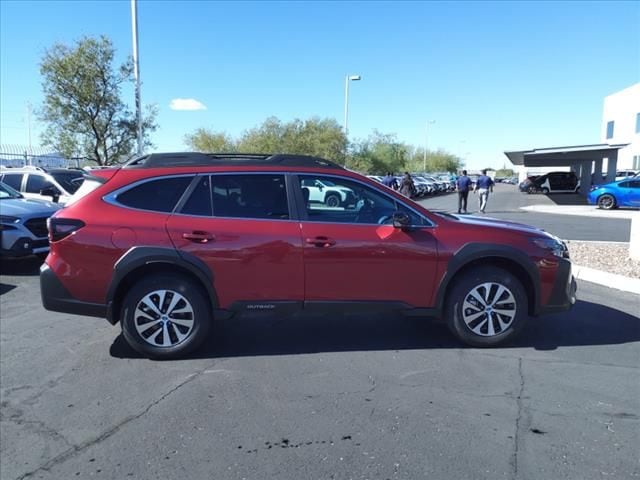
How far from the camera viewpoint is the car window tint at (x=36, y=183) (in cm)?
1181

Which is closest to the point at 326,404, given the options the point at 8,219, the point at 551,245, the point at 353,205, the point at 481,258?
the point at 353,205

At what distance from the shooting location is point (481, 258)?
450 centimetres

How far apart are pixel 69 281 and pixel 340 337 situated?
258cm

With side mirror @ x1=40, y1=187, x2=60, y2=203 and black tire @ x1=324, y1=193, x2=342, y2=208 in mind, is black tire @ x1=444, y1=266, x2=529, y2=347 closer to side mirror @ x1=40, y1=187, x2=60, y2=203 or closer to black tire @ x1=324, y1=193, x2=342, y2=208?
black tire @ x1=324, y1=193, x2=342, y2=208

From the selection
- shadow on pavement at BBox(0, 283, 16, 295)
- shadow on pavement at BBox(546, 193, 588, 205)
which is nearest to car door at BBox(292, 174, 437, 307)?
shadow on pavement at BBox(0, 283, 16, 295)

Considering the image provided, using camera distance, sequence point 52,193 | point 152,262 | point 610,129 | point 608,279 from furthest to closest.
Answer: point 610,129 < point 52,193 < point 608,279 < point 152,262

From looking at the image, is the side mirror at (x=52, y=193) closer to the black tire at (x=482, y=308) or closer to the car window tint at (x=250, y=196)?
the car window tint at (x=250, y=196)

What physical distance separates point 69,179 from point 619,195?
2295 centimetres

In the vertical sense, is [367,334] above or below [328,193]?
below

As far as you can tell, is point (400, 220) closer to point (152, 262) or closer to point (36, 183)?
point (152, 262)

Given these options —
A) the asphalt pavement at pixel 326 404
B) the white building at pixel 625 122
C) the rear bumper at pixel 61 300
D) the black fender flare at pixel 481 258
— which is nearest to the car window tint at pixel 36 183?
the asphalt pavement at pixel 326 404

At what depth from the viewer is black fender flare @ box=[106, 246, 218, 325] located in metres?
4.20

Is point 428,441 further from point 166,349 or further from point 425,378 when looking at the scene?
point 166,349

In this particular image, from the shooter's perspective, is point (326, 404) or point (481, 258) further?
point (481, 258)
